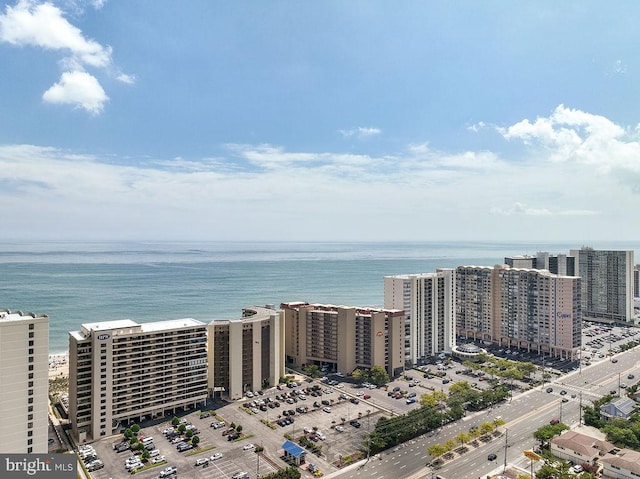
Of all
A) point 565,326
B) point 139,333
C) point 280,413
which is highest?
point 139,333

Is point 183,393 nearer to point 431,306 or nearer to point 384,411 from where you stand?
point 384,411

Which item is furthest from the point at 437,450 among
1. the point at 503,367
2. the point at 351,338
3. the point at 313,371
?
the point at 503,367

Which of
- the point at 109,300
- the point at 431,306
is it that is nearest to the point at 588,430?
the point at 431,306

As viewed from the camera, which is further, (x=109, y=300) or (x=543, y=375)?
(x=109, y=300)

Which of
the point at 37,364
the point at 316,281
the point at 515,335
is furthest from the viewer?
the point at 316,281

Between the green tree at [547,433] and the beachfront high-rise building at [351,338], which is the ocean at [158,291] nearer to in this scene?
the beachfront high-rise building at [351,338]

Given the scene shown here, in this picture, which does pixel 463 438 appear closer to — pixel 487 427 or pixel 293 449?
pixel 487 427

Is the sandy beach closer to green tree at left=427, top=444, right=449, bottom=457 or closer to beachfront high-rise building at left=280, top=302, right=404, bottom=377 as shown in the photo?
beachfront high-rise building at left=280, top=302, right=404, bottom=377
